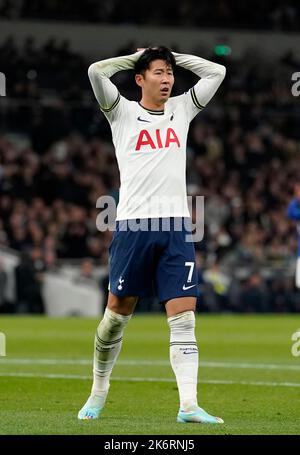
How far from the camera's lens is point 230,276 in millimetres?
28469

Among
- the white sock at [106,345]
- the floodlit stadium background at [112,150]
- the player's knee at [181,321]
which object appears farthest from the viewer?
the floodlit stadium background at [112,150]

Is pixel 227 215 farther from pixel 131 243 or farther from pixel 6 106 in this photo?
pixel 131 243

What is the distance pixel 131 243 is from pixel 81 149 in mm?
22860

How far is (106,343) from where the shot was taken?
29.6ft

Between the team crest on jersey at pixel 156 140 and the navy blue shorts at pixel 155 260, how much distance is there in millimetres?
546

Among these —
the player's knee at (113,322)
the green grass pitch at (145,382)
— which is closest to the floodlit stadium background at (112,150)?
the green grass pitch at (145,382)

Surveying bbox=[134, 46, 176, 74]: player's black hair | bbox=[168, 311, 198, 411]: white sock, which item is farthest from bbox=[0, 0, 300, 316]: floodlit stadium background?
bbox=[168, 311, 198, 411]: white sock

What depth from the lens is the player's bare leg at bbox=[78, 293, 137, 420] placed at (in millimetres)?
8852

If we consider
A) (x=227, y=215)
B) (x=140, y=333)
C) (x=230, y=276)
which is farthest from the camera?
(x=227, y=215)

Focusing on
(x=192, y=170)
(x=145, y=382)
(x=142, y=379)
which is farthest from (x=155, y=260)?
(x=192, y=170)

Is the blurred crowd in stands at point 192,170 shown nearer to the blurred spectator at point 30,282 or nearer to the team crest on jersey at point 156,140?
the blurred spectator at point 30,282

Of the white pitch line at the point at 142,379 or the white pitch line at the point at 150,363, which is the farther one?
the white pitch line at the point at 150,363

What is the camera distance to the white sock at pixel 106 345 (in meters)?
8.88

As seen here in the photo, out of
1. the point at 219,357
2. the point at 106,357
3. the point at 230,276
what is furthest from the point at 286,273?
the point at 106,357
